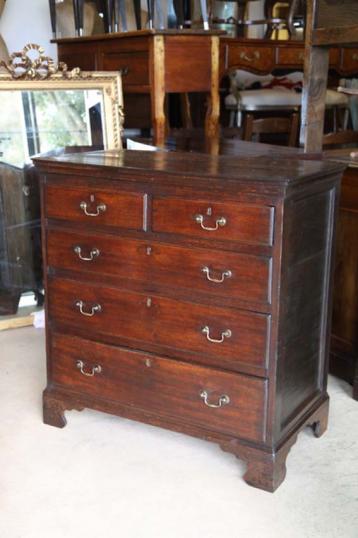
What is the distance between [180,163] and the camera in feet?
6.13

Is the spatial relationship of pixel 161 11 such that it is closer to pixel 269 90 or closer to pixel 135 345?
pixel 269 90

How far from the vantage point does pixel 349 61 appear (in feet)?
13.4

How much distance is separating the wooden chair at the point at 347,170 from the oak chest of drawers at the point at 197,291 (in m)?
0.35

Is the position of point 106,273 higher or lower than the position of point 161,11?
lower

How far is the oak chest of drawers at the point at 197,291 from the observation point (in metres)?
1.64

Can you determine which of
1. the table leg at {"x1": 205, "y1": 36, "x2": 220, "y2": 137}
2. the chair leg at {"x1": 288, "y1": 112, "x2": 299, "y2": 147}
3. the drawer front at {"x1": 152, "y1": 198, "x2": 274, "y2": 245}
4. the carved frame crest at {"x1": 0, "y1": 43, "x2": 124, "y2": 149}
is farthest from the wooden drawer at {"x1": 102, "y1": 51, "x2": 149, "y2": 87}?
the drawer front at {"x1": 152, "y1": 198, "x2": 274, "y2": 245}

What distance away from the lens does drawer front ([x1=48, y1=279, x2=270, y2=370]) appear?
170 centimetres

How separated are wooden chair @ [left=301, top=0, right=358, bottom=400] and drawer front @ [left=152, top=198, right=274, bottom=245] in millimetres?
664

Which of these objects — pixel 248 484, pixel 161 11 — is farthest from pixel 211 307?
pixel 161 11

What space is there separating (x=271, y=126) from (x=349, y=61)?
0.63m

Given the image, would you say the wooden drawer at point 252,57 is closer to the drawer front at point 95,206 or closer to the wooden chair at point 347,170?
the wooden chair at point 347,170

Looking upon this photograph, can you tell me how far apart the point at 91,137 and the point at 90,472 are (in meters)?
1.62

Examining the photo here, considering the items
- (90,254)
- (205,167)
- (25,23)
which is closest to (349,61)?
(25,23)

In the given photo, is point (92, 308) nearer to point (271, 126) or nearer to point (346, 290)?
point (346, 290)
